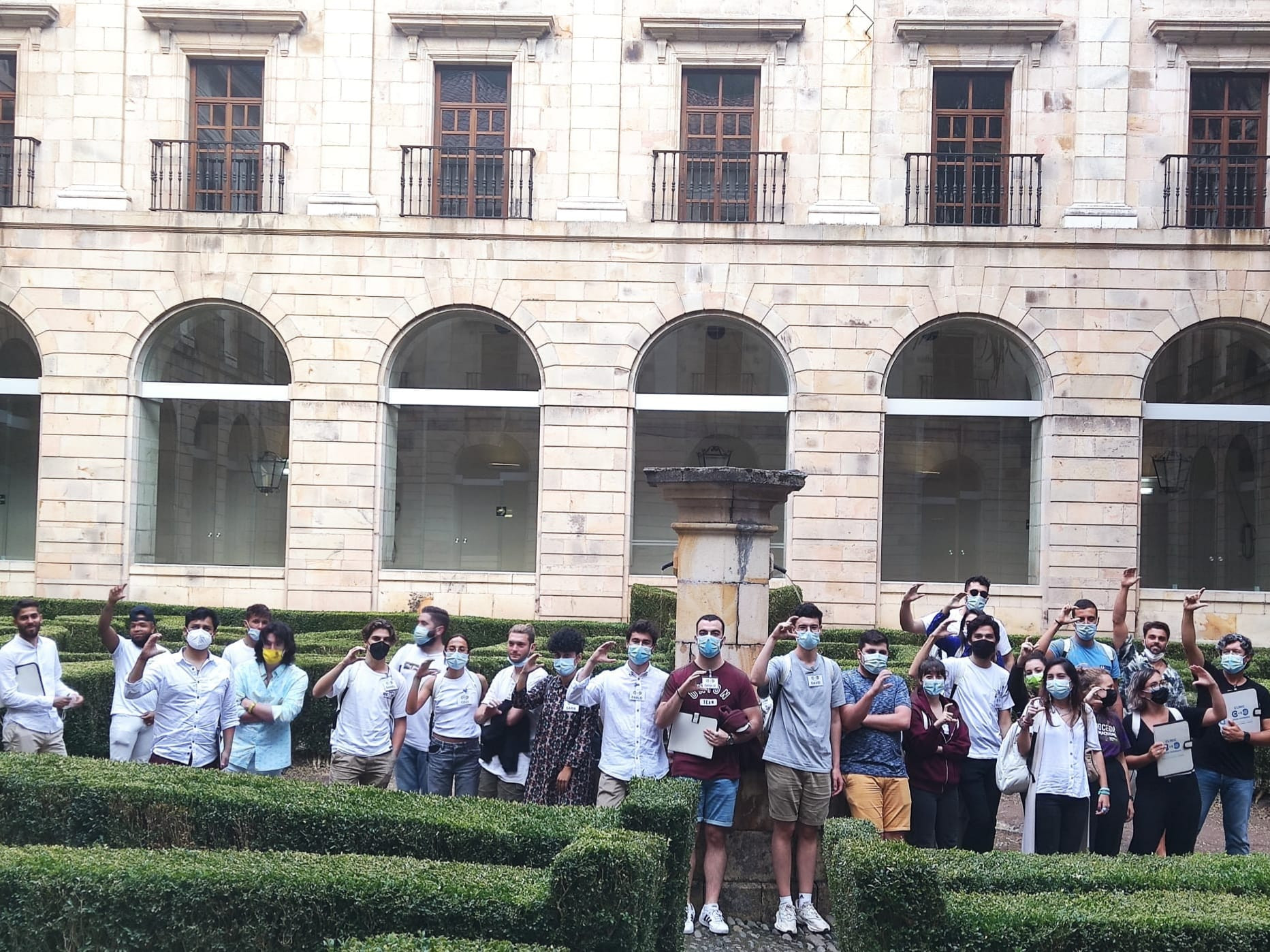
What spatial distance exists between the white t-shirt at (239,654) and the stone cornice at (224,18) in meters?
15.4

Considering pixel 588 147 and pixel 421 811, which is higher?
pixel 588 147

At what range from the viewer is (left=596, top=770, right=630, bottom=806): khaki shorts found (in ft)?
25.0

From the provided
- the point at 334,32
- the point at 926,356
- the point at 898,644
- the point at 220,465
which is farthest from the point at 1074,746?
the point at 220,465

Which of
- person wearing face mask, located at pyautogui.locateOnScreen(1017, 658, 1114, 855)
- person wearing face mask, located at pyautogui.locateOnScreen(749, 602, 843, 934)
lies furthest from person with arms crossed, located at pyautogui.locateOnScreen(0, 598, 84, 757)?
person wearing face mask, located at pyautogui.locateOnScreen(1017, 658, 1114, 855)

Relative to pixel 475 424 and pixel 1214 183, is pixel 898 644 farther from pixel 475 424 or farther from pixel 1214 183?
pixel 475 424

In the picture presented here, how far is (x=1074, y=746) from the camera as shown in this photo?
762cm

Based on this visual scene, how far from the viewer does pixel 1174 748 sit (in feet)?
26.8

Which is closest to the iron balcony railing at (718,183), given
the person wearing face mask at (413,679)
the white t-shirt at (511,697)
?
the person wearing face mask at (413,679)

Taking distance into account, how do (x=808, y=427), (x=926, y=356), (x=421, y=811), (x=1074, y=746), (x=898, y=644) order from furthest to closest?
(x=926, y=356)
(x=808, y=427)
(x=898, y=644)
(x=1074, y=746)
(x=421, y=811)

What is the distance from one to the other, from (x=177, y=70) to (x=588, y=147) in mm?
7377

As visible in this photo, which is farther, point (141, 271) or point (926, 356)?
point (926, 356)

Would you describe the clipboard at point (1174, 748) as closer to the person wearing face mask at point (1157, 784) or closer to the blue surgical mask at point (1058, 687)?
the person wearing face mask at point (1157, 784)

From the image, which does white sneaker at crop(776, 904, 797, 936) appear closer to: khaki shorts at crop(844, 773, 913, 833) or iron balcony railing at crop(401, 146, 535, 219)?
khaki shorts at crop(844, 773, 913, 833)

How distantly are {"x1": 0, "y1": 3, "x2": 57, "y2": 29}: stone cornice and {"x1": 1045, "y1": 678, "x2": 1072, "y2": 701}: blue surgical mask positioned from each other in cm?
2064
